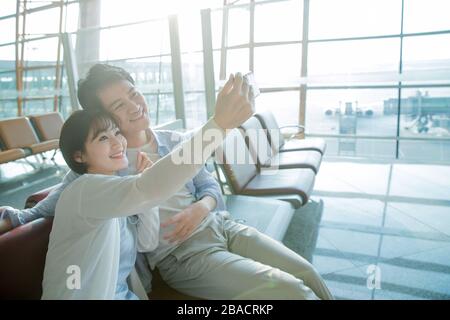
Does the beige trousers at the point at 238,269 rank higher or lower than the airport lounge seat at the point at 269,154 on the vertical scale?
lower

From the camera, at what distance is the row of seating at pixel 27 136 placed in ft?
13.8

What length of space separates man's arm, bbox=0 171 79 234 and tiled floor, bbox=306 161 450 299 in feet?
4.55

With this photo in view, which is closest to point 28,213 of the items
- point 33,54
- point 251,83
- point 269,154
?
point 251,83

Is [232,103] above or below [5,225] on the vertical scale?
above

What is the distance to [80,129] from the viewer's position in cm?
88

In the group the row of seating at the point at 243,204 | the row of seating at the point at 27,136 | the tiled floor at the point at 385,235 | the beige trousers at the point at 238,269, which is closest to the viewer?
the row of seating at the point at 243,204

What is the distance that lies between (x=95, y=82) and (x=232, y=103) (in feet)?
2.09

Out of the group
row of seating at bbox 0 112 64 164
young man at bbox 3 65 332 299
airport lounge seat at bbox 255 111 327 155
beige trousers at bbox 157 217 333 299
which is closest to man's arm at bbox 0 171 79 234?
young man at bbox 3 65 332 299

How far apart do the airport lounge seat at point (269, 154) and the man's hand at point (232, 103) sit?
193 centimetres

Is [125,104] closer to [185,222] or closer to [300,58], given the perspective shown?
[185,222]

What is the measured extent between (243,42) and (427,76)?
10.4ft

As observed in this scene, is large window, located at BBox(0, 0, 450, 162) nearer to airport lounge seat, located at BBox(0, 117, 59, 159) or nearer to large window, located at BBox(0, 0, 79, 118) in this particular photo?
large window, located at BBox(0, 0, 79, 118)

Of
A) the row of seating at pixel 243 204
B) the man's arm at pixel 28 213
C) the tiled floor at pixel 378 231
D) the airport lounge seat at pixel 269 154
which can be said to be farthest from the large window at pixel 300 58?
the man's arm at pixel 28 213

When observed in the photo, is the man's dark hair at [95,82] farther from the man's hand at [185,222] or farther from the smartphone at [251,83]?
the smartphone at [251,83]
